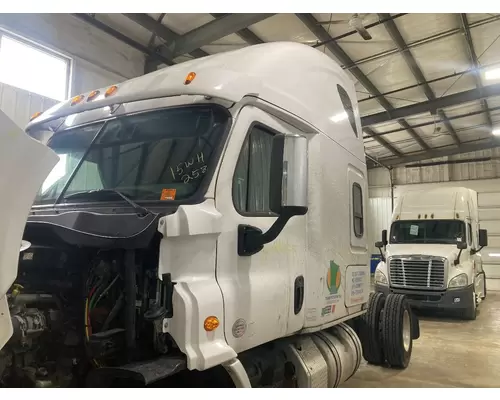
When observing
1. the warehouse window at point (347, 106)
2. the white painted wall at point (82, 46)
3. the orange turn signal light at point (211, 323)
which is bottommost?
the orange turn signal light at point (211, 323)

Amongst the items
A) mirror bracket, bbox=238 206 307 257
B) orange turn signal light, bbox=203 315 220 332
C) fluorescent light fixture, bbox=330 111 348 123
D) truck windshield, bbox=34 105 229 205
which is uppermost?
fluorescent light fixture, bbox=330 111 348 123

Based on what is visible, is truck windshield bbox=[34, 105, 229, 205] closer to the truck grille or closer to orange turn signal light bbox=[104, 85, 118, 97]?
orange turn signal light bbox=[104, 85, 118, 97]

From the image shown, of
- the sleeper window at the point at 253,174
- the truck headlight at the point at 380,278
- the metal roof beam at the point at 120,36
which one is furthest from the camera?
the truck headlight at the point at 380,278

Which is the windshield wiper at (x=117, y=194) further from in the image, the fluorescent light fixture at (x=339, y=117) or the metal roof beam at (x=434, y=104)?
the metal roof beam at (x=434, y=104)

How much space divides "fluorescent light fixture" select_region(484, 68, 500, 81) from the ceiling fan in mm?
3867

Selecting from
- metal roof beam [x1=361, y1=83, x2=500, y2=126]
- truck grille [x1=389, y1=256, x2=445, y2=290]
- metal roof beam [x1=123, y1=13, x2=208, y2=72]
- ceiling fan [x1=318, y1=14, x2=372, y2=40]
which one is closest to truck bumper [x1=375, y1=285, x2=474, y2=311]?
truck grille [x1=389, y1=256, x2=445, y2=290]

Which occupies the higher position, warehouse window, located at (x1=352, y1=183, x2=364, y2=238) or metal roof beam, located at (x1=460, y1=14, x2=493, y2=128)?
metal roof beam, located at (x1=460, y1=14, x2=493, y2=128)

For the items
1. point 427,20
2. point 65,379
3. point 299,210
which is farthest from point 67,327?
point 427,20

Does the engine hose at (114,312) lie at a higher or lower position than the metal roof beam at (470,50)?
lower

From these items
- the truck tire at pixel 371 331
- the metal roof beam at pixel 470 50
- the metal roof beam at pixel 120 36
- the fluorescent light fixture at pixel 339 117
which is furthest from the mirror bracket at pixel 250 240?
the metal roof beam at pixel 470 50

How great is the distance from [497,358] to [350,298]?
3821 mm

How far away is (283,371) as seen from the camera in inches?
125

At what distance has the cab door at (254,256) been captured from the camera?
2.46 meters

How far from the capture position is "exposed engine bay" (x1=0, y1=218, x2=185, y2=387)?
2168 millimetres
